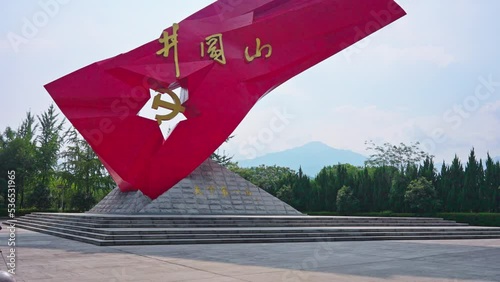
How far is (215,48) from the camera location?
13078mm

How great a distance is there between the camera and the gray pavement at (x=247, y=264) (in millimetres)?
4820

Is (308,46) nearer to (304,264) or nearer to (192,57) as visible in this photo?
(192,57)

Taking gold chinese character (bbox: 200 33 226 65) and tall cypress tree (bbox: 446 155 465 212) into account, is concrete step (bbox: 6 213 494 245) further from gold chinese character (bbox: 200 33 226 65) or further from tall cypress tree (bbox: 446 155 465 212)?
tall cypress tree (bbox: 446 155 465 212)

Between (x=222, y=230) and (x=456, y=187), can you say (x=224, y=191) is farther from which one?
(x=456, y=187)

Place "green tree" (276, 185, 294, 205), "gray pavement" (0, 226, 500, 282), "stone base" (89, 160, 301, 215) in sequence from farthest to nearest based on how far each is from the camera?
1. "green tree" (276, 185, 294, 205)
2. "stone base" (89, 160, 301, 215)
3. "gray pavement" (0, 226, 500, 282)

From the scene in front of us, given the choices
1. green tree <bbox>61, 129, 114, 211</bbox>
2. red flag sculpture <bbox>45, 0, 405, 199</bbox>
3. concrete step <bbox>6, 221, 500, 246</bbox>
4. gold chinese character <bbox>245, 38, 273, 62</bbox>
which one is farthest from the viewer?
green tree <bbox>61, 129, 114, 211</bbox>

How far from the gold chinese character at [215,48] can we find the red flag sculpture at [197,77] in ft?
0.09

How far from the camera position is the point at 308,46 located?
13805 millimetres

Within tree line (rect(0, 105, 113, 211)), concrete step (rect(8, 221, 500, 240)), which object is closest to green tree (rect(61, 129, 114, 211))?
tree line (rect(0, 105, 113, 211))

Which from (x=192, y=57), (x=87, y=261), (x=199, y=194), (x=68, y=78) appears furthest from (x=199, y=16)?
(x=87, y=261)

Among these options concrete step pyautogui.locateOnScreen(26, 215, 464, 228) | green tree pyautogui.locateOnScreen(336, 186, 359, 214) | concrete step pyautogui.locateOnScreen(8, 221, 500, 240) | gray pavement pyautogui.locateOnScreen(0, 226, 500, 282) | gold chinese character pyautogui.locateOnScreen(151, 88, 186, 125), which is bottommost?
gray pavement pyautogui.locateOnScreen(0, 226, 500, 282)

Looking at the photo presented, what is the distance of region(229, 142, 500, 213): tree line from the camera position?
19562 millimetres

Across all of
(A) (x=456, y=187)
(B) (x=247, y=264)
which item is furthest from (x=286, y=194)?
(B) (x=247, y=264)

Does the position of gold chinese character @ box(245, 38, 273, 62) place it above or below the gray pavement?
above
